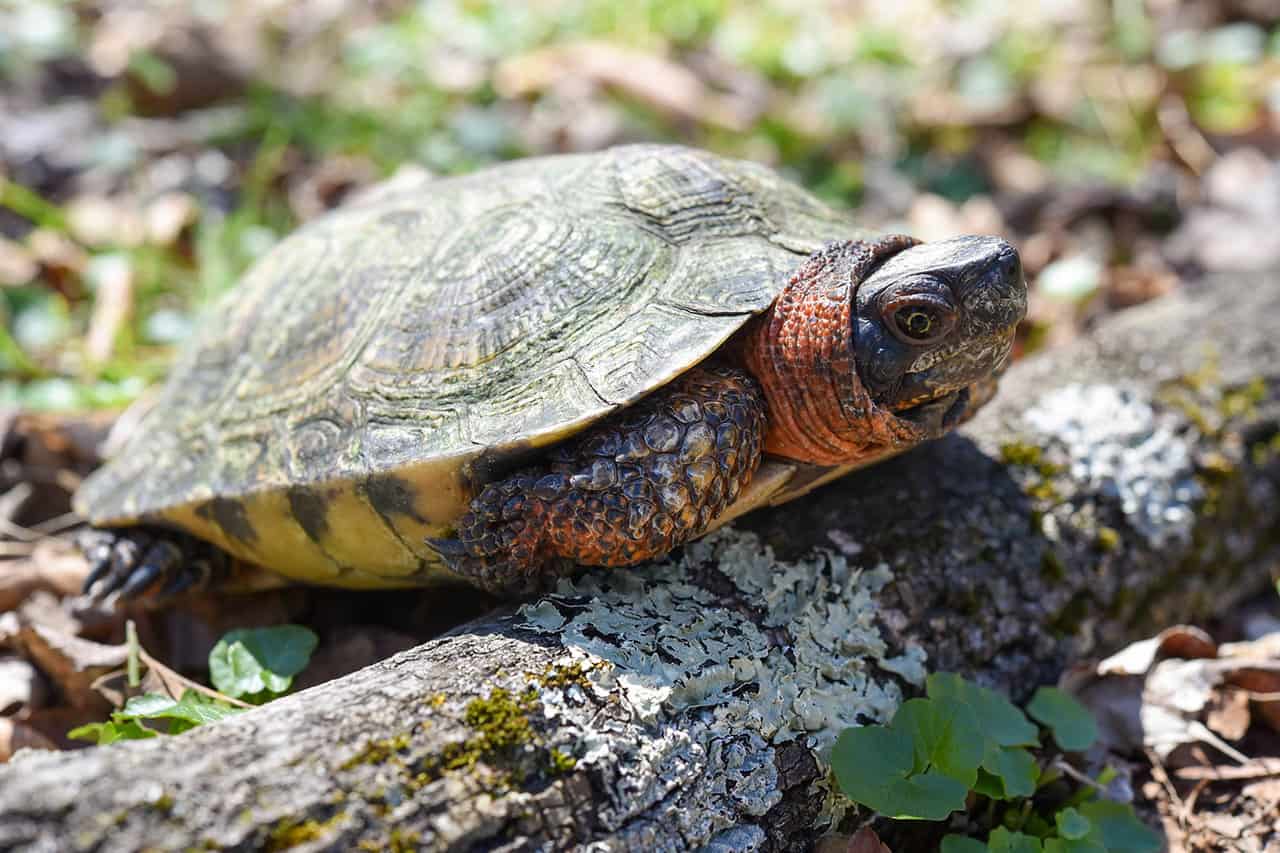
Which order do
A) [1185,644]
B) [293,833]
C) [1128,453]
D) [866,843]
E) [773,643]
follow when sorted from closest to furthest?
[293,833], [866,843], [773,643], [1185,644], [1128,453]

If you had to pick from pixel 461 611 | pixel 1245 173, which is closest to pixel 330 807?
pixel 461 611

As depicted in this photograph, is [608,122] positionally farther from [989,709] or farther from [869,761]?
[869,761]

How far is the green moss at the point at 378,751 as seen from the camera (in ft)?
4.70

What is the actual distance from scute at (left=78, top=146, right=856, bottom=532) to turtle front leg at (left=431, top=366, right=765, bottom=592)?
0.09 metres

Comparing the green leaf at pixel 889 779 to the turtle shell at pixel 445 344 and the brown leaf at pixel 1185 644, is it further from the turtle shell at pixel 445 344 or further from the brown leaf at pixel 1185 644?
the brown leaf at pixel 1185 644

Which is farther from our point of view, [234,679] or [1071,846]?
[234,679]

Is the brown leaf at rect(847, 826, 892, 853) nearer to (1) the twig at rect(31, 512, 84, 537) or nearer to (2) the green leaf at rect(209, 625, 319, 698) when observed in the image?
(2) the green leaf at rect(209, 625, 319, 698)

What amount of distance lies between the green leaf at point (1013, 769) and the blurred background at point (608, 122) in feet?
6.88

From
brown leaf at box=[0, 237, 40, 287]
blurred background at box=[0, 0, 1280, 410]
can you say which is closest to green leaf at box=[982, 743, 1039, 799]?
blurred background at box=[0, 0, 1280, 410]

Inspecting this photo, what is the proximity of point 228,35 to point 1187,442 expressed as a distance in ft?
17.6

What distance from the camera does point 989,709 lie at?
203 centimetres

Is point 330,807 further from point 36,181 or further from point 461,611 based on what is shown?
point 36,181

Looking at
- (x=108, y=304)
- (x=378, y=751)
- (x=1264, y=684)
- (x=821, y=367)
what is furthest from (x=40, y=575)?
(x=1264, y=684)

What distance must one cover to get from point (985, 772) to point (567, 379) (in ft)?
3.76
